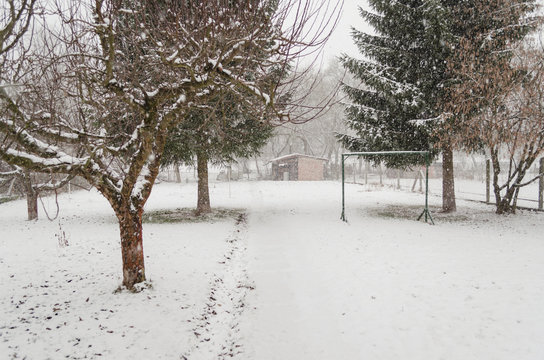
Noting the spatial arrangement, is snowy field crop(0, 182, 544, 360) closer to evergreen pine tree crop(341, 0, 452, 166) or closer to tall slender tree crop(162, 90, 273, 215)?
tall slender tree crop(162, 90, 273, 215)

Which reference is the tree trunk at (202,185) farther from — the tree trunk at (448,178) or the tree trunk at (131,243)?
the tree trunk at (448,178)

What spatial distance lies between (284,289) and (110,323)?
2.97 meters

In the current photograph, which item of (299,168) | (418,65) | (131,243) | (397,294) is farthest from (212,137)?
(299,168)

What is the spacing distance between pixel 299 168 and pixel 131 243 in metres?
33.5

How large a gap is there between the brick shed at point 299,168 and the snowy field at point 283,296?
92.8ft

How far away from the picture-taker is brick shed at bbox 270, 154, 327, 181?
38.4m

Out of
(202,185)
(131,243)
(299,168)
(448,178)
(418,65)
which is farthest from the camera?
(299,168)

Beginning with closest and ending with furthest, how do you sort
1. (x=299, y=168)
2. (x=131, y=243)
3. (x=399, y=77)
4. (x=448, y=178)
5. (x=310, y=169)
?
(x=131, y=243), (x=399, y=77), (x=448, y=178), (x=299, y=168), (x=310, y=169)

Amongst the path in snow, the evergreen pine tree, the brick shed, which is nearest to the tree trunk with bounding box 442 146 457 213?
the evergreen pine tree

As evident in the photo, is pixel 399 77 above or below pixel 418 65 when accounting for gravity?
below

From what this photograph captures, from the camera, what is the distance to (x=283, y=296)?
563cm

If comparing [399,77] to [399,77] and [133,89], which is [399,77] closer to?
[399,77]

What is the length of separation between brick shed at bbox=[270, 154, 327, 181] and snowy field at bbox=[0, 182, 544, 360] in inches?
1114

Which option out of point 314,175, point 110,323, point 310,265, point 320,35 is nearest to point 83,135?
point 110,323
